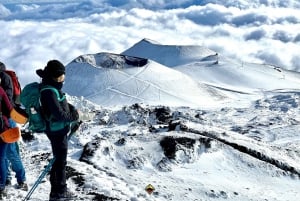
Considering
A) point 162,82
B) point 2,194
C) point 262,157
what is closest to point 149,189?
point 2,194

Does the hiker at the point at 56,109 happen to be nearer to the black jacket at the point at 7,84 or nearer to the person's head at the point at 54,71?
the person's head at the point at 54,71

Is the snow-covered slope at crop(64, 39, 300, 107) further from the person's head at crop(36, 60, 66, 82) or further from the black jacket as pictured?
the person's head at crop(36, 60, 66, 82)

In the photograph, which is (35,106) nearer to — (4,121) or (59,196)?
(4,121)

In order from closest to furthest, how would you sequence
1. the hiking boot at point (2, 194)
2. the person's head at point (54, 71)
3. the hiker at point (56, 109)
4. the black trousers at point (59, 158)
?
the hiker at point (56, 109) < the person's head at point (54, 71) < the black trousers at point (59, 158) < the hiking boot at point (2, 194)

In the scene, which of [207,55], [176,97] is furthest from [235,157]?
[207,55]

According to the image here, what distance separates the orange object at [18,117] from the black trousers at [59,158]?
521 millimetres

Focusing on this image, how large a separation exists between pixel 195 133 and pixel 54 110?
6559mm

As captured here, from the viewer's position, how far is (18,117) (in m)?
7.01

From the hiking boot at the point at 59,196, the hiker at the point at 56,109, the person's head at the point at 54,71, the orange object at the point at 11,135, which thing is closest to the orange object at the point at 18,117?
the orange object at the point at 11,135

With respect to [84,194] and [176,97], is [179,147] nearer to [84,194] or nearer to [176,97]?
[84,194]

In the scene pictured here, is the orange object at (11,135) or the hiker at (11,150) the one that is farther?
the hiker at (11,150)

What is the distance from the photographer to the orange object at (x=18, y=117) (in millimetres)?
6956

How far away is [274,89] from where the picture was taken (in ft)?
248

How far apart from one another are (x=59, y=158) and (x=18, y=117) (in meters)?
0.83
